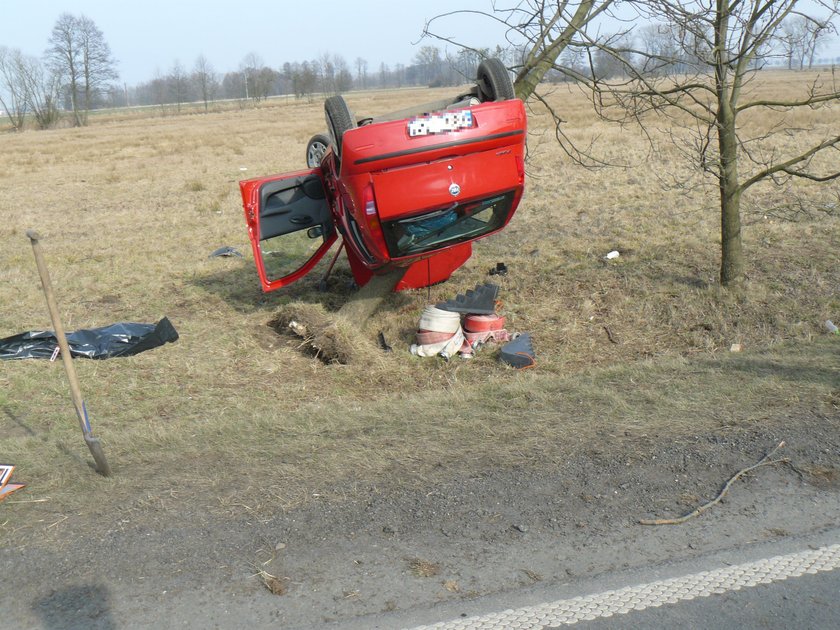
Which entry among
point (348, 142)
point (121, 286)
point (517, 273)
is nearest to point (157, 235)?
point (121, 286)

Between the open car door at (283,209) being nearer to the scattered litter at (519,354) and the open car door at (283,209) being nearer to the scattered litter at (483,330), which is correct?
the scattered litter at (483,330)

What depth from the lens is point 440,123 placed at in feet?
20.6

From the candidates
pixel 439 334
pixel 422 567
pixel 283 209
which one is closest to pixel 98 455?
pixel 422 567

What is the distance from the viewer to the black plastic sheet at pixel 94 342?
7.08 meters

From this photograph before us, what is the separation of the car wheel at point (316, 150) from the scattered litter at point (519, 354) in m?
3.00

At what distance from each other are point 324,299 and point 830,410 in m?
5.60

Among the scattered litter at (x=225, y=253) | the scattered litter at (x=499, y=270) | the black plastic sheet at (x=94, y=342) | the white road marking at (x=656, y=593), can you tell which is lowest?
the white road marking at (x=656, y=593)

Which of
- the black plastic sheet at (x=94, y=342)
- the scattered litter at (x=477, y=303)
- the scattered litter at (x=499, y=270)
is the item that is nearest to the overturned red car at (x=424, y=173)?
the scattered litter at (x=477, y=303)

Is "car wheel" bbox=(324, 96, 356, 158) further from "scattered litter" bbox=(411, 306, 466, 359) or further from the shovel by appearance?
the shovel

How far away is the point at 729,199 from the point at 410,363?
3478 millimetres

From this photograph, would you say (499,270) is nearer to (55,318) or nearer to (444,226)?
(444,226)

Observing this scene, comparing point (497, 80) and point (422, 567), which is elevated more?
point (497, 80)

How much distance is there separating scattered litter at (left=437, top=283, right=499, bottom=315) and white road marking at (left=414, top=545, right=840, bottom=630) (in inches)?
Answer: 168

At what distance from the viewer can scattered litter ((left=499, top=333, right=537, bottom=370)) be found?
22.2 feet
